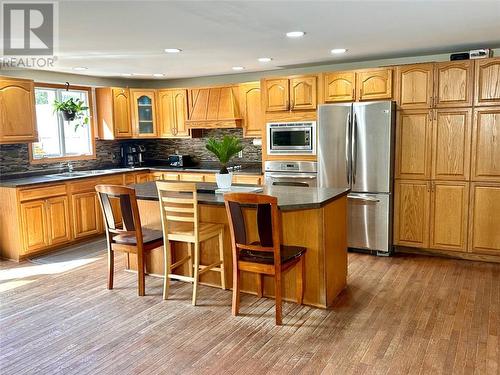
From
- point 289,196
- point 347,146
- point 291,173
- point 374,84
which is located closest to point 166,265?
point 289,196

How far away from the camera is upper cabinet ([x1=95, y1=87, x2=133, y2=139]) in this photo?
6504 mm

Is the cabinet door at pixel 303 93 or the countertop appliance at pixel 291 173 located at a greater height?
the cabinet door at pixel 303 93

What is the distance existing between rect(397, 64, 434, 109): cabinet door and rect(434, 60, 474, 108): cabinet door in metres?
0.07

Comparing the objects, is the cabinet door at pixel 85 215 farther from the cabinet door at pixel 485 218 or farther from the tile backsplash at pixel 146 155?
the cabinet door at pixel 485 218

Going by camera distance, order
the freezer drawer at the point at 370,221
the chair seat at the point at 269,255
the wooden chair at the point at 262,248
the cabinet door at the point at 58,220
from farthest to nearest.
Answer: the cabinet door at the point at 58,220
the freezer drawer at the point at 370,221
the chair seat at the point at 269,255
the wooden chair at the point at 262,248

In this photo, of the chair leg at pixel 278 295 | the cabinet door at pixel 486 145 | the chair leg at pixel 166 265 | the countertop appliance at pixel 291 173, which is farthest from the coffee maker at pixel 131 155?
the cabinet door at pixel 486 145

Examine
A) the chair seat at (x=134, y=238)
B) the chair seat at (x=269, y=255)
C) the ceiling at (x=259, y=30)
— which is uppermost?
the ceiling at (x=259, y=30)

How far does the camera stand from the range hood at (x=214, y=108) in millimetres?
6289

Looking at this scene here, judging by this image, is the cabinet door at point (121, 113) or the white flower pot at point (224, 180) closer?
the white flower pot at point (224, 180)

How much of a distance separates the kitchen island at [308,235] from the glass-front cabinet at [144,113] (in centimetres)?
304

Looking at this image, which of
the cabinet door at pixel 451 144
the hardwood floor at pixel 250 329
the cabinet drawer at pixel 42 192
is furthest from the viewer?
the cabinet drawer at pixel 42 192

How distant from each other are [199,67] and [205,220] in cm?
267

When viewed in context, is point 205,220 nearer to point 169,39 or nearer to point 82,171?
point 169,39

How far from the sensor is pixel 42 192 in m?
5.11
